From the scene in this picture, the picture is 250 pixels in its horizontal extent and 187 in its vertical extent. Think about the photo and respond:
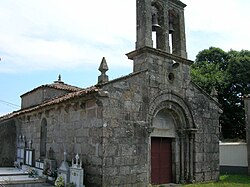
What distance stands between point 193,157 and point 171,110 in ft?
7.36

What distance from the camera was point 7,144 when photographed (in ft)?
55.3

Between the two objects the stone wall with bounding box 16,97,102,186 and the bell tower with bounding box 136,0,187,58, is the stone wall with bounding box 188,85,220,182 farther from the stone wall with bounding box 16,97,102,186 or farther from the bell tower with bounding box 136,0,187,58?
the stone wall with bounding box 16,97,102,186

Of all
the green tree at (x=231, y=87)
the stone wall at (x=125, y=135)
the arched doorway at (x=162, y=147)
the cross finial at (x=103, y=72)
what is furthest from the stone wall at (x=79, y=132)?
the green tree at (x=231, y=87)

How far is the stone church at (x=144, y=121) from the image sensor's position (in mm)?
9633

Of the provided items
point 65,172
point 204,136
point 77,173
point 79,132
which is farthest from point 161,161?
point 65,172

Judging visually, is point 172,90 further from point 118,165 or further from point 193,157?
point 118,165

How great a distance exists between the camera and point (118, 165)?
31.6 feet

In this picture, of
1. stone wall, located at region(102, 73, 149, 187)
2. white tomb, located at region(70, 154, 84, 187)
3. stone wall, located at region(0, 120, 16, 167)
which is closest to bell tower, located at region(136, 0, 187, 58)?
stone wall, located at region(102, 73, 149, 187)

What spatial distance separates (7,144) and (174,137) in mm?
9878

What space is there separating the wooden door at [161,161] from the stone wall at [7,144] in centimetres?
914

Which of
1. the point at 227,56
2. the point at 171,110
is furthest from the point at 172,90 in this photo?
the point at 227,56

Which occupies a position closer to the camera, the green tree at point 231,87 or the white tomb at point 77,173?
the white tomb at point 77,173

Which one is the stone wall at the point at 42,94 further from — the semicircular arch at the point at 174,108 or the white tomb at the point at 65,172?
the semicircular arch at the point at 174,108

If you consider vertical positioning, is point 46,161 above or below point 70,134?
below
